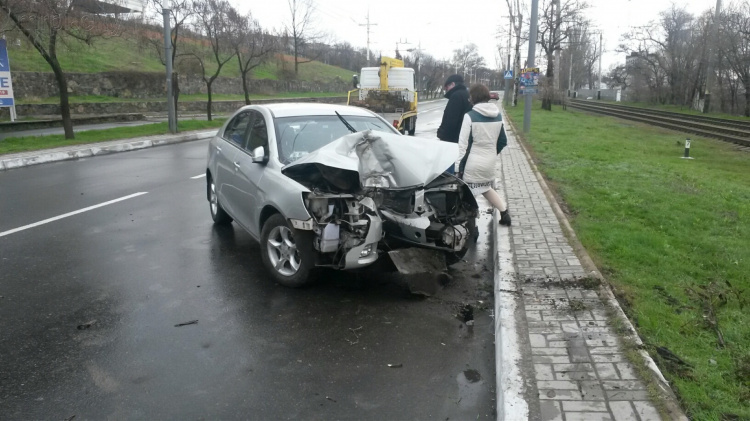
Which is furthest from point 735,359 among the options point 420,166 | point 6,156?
point 6,156

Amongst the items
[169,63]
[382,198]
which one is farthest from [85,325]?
[169,63]

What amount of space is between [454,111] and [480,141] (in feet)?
5.09

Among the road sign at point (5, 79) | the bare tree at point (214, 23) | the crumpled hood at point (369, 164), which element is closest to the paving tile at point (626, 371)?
the crumpled hood at point (369, 164)

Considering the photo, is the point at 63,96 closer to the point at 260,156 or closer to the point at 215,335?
the point at 260,156

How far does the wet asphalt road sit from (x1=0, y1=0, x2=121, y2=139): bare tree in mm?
10473

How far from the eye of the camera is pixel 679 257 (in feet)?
19.4

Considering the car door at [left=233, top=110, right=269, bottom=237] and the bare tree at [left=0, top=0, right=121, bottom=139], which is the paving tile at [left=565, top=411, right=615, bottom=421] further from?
the bare tree at [left=0, top=0, right=121, bottom=139]

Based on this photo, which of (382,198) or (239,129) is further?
(239,129)

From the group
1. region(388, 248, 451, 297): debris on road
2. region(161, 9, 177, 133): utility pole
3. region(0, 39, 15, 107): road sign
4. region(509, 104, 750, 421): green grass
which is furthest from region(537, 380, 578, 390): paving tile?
region(0, 39, 15, 107): road sign

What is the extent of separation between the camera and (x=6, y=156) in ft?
46.3

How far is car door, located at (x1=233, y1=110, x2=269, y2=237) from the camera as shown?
5781 mm

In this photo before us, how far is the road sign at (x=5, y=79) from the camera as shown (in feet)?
64.4

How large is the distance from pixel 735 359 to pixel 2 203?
9.81 m

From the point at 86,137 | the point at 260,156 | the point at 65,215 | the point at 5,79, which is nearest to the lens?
the point at 260,156
